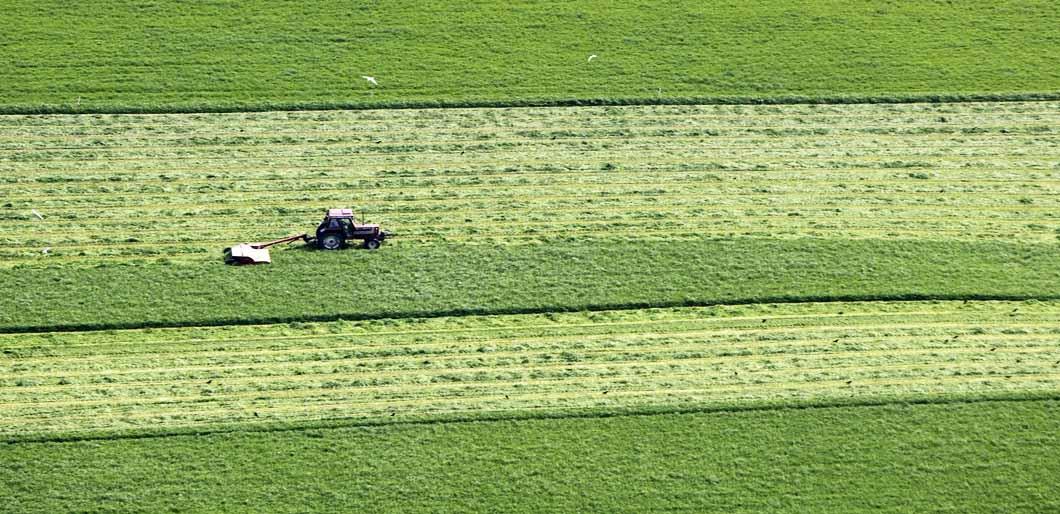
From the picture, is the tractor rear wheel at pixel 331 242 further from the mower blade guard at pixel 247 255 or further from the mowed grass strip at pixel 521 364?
the mowed grass strip at pixel 521 364

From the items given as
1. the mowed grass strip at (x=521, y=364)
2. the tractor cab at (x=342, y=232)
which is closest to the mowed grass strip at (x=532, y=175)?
the tractor cab at (x=342, y=232)

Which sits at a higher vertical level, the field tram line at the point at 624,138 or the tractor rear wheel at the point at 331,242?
the field tram line at the point at 624,138

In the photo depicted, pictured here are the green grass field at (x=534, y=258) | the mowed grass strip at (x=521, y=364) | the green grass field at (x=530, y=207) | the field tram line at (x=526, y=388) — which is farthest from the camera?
the green grass field at (x=530, y=207)

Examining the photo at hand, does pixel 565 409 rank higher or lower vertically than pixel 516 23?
lower

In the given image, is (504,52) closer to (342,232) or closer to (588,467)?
(342,232)

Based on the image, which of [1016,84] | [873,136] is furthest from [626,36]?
[1016,84]

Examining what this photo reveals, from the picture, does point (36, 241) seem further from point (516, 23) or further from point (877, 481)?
point (877, 481)

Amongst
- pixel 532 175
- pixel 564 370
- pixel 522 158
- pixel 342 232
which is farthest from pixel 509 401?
pixel 522 158
